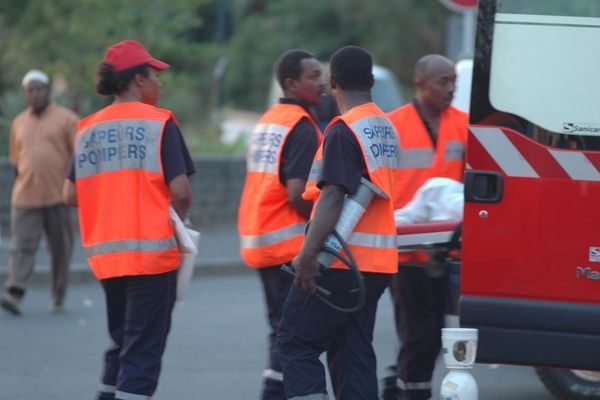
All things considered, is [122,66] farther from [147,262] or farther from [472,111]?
[472,111]

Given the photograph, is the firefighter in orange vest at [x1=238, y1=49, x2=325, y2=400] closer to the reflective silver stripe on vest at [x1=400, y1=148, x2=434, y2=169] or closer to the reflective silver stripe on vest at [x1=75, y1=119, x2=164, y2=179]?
the reflective silver stripe on vest at [x1=400, y1=148, x2=434, y2=169]

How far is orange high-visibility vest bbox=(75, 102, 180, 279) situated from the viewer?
5.65m

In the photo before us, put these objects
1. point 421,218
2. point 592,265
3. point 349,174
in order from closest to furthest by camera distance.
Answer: point 349,174 → point 592,265 → point 421,218

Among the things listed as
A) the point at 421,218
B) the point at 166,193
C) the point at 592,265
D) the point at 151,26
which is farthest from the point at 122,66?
the point at 151,26

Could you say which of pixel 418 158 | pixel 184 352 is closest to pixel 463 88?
pixel 184 352

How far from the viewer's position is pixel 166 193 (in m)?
5.75

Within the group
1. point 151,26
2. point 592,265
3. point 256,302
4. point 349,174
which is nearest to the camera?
point 349,174

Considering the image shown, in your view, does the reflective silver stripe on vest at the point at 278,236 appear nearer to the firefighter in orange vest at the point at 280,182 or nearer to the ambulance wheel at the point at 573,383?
the firefighter in orange vest at the point at 280,182

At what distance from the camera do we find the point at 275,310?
636 cm

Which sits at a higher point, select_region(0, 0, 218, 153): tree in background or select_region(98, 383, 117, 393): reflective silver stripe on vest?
select_region(0, 0, 218, 153): tree in background

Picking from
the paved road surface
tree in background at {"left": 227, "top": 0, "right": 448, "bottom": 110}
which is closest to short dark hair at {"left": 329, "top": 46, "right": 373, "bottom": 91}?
the paved road surface

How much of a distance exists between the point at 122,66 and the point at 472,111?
1619 mm

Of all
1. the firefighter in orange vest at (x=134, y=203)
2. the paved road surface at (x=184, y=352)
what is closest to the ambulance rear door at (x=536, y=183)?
the firefighter in orange vest at (x=134, y=203)

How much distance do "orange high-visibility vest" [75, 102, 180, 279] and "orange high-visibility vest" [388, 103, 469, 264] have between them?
1.65m
